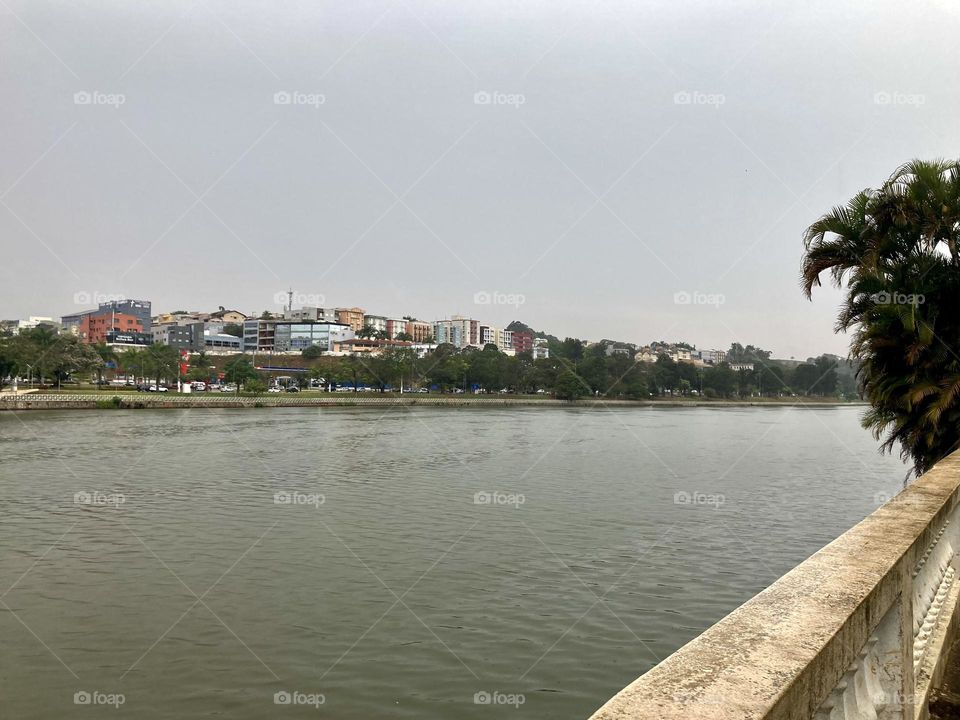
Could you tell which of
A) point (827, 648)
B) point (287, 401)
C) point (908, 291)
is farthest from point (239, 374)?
point (827, 648)

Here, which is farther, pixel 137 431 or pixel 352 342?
pixel 352 342

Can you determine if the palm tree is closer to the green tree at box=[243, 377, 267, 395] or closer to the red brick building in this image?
the green tree at box=[243, 377, 267, 395]

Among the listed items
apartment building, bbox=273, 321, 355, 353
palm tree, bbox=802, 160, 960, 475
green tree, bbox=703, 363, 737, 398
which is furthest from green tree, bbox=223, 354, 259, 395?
palm tree, bbox=802, 160, 960, 475

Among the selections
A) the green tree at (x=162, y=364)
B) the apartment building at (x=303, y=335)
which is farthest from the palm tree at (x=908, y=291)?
the apartment building at (x=303, y=335)

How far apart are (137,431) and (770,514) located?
40046 mm

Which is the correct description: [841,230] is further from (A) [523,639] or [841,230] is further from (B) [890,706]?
(B) [890,706]

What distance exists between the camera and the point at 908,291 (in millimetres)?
13297

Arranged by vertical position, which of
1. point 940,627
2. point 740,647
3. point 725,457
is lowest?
point 725,457

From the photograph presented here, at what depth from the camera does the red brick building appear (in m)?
180

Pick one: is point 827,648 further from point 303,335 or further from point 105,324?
point 105,324

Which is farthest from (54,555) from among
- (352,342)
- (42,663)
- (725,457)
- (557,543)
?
(352,342)

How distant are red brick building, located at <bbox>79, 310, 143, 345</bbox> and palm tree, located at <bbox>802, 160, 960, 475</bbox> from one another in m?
187

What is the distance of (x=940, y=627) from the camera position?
4336 mm

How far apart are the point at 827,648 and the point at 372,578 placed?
10622 millimetres
